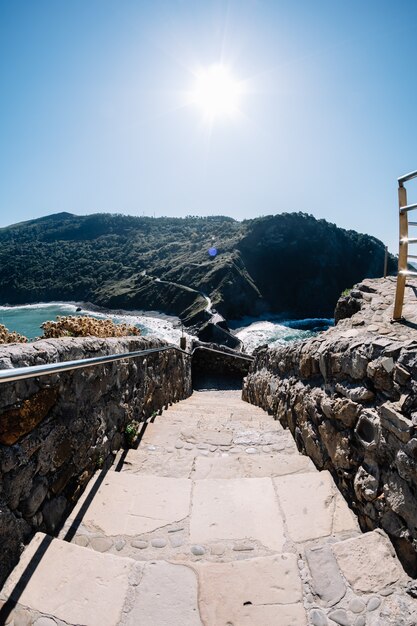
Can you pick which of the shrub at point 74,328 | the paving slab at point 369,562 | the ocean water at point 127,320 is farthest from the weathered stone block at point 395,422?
the ocean water at point 127,320

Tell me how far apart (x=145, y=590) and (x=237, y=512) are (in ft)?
2.55

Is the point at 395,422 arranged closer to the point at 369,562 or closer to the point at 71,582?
the point at 369,562

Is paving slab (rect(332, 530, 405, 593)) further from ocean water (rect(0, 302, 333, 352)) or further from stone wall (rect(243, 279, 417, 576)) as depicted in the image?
ocean water (rect(0, 302, 333, 352))

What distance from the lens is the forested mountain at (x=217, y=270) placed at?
2685 inches

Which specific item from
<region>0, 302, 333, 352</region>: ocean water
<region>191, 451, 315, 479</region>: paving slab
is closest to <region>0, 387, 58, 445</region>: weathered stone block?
<region>191, 451, 315, 479</region>: paving slab

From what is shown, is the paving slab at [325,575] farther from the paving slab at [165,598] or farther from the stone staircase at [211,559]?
the paving slab at [165,598]

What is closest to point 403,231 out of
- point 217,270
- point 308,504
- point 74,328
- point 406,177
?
point 406,177

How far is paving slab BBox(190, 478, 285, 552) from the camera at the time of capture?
1.97 metres

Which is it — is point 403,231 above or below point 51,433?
above

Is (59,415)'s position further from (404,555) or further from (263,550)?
(404,555)

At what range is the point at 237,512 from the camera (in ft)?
7.07

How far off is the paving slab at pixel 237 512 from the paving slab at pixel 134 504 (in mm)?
122

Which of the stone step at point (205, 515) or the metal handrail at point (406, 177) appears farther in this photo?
the metal handrail at point (406, 177)

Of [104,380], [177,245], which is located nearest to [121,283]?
[177,245]
